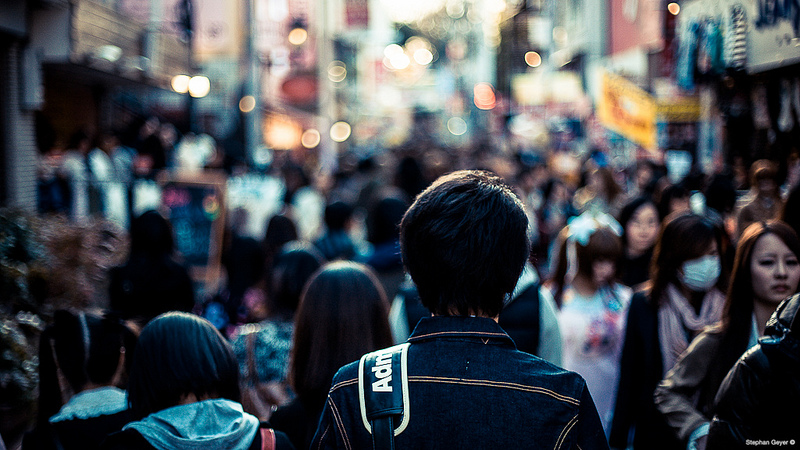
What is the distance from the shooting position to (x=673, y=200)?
7223 mm

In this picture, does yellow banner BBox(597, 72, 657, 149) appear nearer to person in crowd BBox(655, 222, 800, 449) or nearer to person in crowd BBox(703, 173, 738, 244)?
person in crowd BBox(703, 173, 738, 244)

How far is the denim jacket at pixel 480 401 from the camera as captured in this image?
1862 mm

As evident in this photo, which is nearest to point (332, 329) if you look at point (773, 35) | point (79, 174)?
point (773, 35)

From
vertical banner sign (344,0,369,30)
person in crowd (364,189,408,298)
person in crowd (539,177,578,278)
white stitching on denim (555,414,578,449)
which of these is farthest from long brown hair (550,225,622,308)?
vertical banner sign (344,0,369,30)

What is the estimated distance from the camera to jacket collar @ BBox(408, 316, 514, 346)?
1942 millimetres

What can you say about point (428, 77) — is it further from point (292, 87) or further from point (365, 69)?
point (292, 87)

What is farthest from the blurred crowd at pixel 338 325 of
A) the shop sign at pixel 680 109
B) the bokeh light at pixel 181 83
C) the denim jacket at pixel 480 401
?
the bokeh light at pixel 181 83

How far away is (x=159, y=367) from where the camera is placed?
2.53m

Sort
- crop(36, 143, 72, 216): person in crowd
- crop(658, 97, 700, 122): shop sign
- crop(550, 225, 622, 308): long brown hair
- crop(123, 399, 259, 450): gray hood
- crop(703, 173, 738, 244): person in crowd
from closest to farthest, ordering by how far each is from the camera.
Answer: crop(123, 399, 259, 450): gray hood < crop(550, 225, 622, 308): long brown hair < crop(703, 173, 738, 244): person in crowd < crop(36, 143, 72, 216): person in crowd < crop(658, 97, 700, 122): shop sign

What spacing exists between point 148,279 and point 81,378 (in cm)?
229

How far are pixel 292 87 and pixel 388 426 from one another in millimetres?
31747

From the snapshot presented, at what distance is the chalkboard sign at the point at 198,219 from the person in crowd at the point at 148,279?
349cm

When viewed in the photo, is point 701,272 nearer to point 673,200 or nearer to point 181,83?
point 673,200

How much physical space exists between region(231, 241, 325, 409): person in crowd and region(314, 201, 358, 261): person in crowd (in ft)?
9.71
